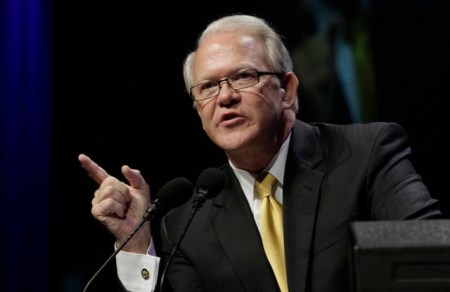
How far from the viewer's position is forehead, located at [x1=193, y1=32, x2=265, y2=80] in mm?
1922

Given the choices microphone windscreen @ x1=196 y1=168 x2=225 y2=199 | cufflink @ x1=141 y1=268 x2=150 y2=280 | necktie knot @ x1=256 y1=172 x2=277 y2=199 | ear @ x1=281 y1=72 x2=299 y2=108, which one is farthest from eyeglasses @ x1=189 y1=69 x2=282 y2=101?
cufflink @ x1=141 y1=268 x2=150 y2=280

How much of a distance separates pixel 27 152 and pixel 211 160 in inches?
35.5

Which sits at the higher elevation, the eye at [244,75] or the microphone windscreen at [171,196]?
the eye at [244,75]

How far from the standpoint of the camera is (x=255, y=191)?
196 cm

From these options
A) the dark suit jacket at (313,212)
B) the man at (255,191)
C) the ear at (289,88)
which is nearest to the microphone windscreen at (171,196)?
the man at (255,191)

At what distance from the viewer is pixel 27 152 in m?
3.28

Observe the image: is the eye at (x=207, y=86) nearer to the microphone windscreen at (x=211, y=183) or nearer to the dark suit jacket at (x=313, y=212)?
the dark suit jacket at (x=313, y=212)

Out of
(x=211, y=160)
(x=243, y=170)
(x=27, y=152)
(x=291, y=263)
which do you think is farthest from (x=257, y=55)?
(x=27, y=152)

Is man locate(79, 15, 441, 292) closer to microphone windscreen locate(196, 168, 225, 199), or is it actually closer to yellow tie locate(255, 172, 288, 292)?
yellow tie locate(255, 172, 288, 292)

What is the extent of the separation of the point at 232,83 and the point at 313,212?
43 cm

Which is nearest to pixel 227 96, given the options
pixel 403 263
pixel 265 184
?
pixel 265 184

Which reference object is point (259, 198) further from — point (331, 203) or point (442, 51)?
point (442, 51)

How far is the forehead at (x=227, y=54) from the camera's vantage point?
6.31 ft

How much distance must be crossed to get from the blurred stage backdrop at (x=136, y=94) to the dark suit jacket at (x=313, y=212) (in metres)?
1.40
